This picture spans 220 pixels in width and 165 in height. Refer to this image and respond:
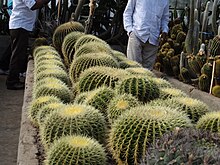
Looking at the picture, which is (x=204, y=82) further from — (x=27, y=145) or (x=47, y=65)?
(x=27, y=145)

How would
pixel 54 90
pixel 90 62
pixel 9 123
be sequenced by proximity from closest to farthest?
pixel 54 90 → pixel 90 62 → pixel 9 123

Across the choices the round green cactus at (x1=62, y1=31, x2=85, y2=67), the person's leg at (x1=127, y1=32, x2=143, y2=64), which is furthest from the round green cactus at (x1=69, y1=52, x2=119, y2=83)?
the person's leg at (x1=127, y1=32, x2=143, y2=64)

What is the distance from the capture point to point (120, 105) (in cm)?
270

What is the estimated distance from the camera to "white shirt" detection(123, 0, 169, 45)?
5418 mm

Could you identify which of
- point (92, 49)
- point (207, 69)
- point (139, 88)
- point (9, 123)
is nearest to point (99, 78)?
point (139, 88)

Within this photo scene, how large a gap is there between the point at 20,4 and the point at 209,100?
126 inches

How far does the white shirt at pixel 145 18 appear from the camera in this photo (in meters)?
5.42

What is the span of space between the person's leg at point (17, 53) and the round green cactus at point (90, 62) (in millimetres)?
2792

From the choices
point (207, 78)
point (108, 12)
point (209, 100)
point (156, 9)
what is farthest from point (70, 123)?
point (108, 12)

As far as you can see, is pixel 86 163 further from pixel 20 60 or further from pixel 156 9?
pixel 20 60

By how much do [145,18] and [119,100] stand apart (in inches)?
110

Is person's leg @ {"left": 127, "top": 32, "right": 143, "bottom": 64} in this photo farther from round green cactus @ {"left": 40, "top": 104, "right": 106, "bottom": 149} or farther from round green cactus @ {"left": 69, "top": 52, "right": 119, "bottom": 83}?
round green cactus @ {"left": 40, "top": 104, "right": 106, "bottom": 149}

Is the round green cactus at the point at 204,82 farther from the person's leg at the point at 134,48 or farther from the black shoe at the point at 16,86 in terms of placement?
the black shoe at the point at 16,86

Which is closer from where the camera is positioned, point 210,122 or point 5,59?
point 210,122
